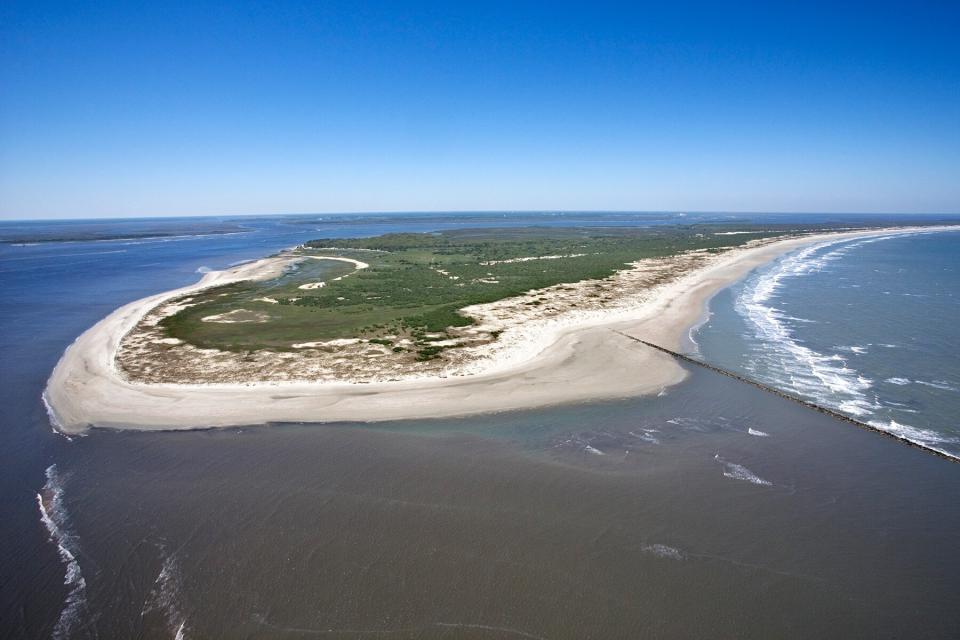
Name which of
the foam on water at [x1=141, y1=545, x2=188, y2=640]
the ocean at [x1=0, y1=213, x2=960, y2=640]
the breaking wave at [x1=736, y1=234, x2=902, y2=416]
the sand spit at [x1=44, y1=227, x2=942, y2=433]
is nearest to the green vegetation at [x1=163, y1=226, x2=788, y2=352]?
the sand spit at [x1=44, y1=227, x2=942, y2=433]

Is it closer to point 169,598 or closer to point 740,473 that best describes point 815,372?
point 740,473

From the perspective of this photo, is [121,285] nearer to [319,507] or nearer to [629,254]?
[319,507]

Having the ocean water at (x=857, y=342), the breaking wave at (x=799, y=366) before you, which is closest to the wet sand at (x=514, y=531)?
the breaking wave at (x=799, y=366)

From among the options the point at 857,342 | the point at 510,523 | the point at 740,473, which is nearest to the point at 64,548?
Answer: the point at 510,523

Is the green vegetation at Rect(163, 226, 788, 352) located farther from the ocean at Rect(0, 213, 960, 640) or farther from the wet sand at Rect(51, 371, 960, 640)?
the wet sand at Rect(51, 371, 960, 640)

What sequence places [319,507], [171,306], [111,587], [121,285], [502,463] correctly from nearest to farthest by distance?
[111,587] < [319,507] < [502,463] < [171,306] < [121,285]

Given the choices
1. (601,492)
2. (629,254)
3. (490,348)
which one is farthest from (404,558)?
(629,254)
